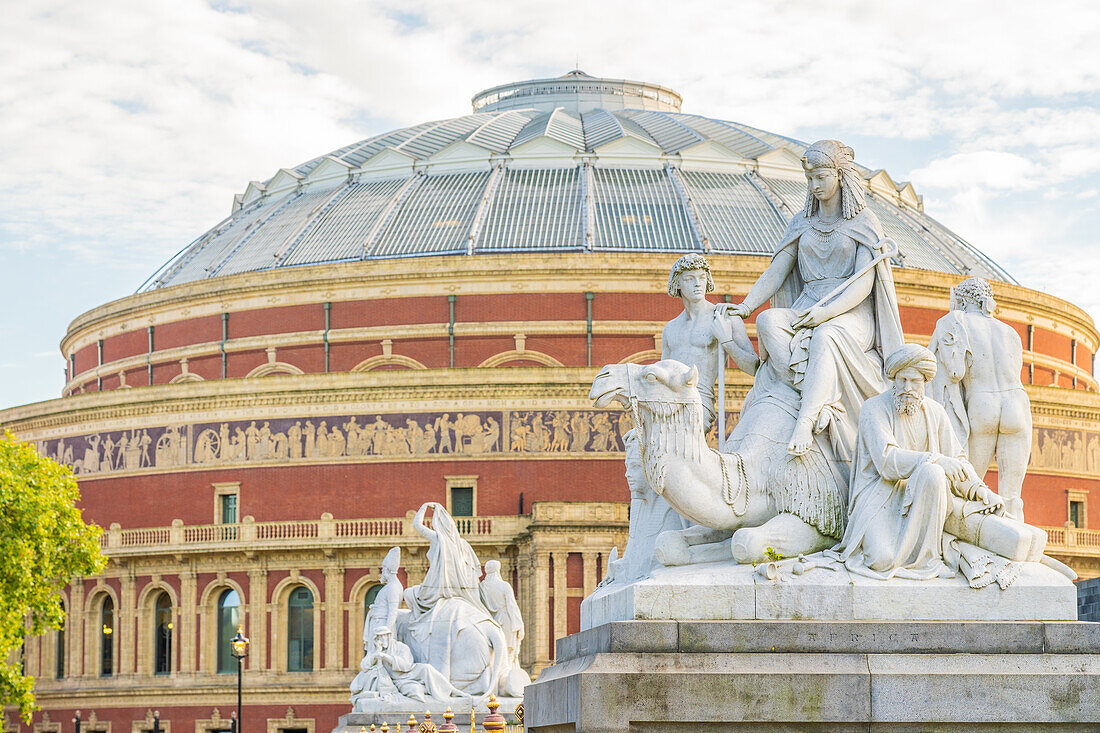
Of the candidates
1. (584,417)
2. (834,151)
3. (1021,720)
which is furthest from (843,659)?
(584,417)

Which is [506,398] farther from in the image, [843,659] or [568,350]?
[843,659]

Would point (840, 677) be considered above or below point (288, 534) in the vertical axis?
below

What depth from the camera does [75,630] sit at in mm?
61531

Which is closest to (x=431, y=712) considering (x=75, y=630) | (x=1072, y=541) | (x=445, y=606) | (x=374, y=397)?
(x=445, y=606)

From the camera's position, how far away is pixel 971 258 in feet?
242

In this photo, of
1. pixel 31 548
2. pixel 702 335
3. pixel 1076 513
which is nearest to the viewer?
pixel 702 335

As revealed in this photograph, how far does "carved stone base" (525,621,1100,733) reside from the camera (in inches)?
444

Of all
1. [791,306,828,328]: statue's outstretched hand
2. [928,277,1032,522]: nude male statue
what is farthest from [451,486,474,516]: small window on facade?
[791,306,828,328]: statue's outstretched hand

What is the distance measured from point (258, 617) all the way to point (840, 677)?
1913 inches

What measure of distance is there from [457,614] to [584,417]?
30722 mm

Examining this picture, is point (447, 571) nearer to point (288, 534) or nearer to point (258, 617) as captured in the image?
point (288, 534)

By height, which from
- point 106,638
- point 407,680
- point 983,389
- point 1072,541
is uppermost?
point 1072,541

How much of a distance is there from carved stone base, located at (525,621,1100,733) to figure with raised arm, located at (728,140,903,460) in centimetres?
169

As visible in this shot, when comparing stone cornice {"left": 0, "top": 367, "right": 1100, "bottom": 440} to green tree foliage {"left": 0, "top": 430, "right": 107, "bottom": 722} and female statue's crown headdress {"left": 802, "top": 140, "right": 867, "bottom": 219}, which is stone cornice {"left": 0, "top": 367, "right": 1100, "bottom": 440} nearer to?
green tree foliage {"left": 0, "top": 430, "right": 107, "bottom": 722}
